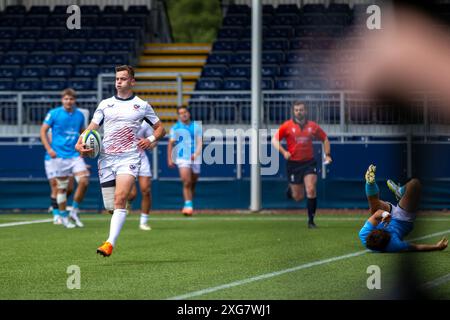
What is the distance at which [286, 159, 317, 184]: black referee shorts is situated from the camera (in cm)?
1628

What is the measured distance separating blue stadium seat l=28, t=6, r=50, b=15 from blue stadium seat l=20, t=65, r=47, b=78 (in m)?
3.75

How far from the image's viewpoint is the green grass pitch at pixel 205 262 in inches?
289

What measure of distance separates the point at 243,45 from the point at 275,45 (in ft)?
9.53

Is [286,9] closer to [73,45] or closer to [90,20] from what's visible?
[90,20]

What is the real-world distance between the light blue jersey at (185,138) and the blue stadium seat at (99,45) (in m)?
10.8

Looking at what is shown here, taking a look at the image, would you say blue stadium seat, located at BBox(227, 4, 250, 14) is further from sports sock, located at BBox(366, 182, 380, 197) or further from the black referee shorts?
sports sock, located at BBox(366, 182, 380, 197)

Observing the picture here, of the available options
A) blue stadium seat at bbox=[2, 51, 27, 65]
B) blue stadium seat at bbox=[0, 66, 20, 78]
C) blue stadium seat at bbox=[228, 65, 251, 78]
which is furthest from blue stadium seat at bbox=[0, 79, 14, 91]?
blue stadium seat at bbox=[228, 65, 251, 78]

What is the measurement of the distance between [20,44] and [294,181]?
1617cm

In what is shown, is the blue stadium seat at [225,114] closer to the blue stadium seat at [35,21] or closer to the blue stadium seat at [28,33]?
the blue stadium seat at [28,33]

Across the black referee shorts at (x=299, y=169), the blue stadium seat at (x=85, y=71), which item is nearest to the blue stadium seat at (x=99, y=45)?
the blue stadium seat at (x=85, y=71)

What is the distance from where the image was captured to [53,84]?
27.9m

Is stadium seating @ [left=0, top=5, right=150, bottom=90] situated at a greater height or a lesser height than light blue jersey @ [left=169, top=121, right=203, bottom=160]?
greater

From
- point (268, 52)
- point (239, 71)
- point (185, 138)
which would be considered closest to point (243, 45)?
point (239, 71)

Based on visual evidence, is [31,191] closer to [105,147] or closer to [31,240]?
[31,240]
